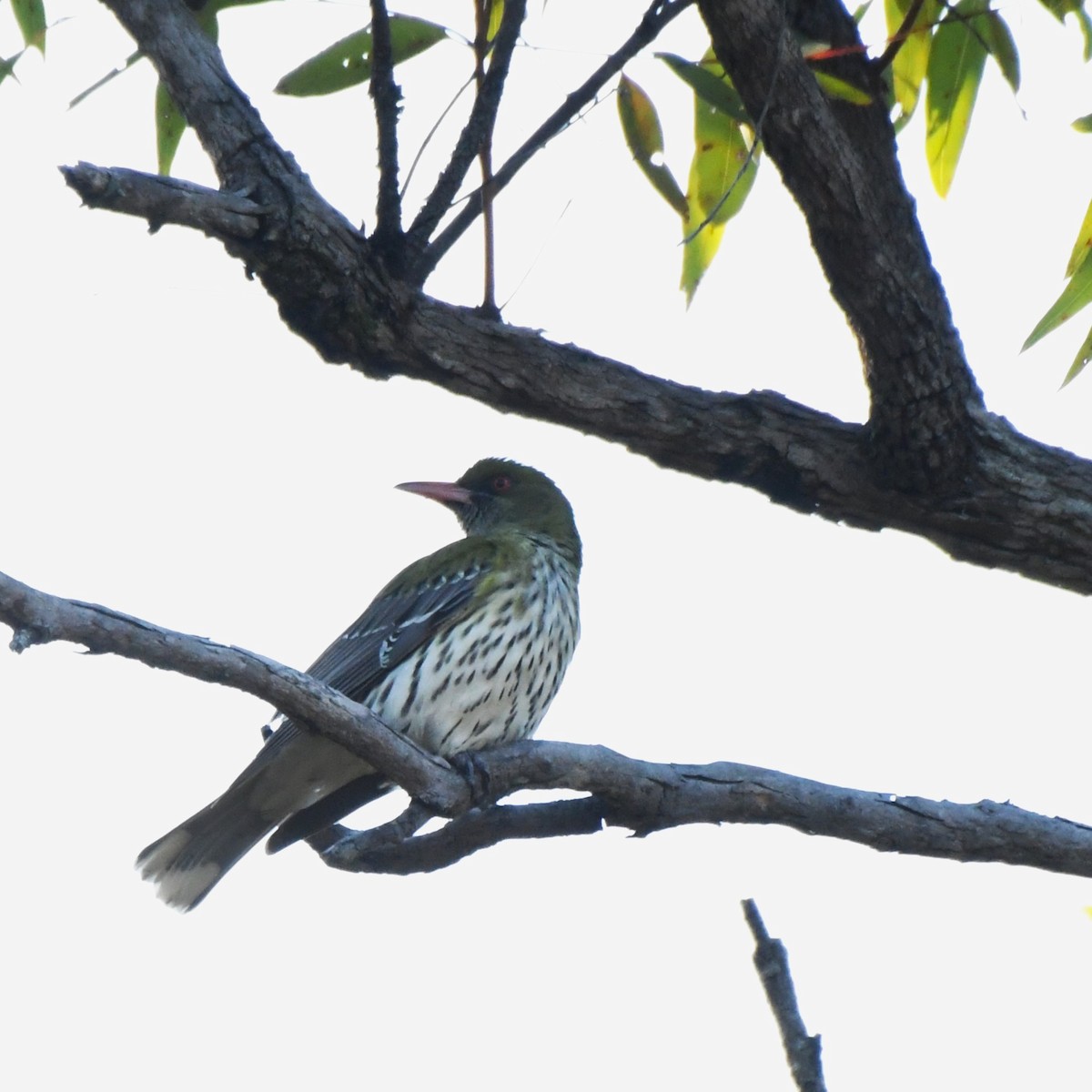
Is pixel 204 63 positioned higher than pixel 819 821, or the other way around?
pixel 204 63

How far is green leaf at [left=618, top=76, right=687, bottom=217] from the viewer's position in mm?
4473

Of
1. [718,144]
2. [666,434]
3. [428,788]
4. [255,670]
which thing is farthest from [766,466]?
[255,670]

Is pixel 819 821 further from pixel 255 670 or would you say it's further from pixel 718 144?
pixel 718 144

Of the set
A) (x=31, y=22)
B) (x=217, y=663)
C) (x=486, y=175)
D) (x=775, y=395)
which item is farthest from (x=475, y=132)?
(x=217, y=663)

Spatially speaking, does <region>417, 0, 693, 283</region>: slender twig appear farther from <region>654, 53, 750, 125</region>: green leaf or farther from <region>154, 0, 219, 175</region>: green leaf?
<region>154, 0, 219, 175</region>: green leaf

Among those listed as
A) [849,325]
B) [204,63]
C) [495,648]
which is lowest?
[495,648]

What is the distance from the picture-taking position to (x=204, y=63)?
422 centimetres

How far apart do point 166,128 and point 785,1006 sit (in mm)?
3013

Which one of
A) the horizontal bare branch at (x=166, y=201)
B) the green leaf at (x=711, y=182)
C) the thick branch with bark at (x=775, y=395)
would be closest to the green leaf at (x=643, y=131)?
the green leaf at (x=711, y=182)

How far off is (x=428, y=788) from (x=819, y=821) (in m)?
0.90

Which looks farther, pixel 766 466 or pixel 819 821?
pixel 766 466

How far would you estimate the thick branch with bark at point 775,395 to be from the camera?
3951 mm

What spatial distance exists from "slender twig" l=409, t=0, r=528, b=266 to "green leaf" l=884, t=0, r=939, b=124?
1140 millimetres

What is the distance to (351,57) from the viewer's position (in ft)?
14.1
